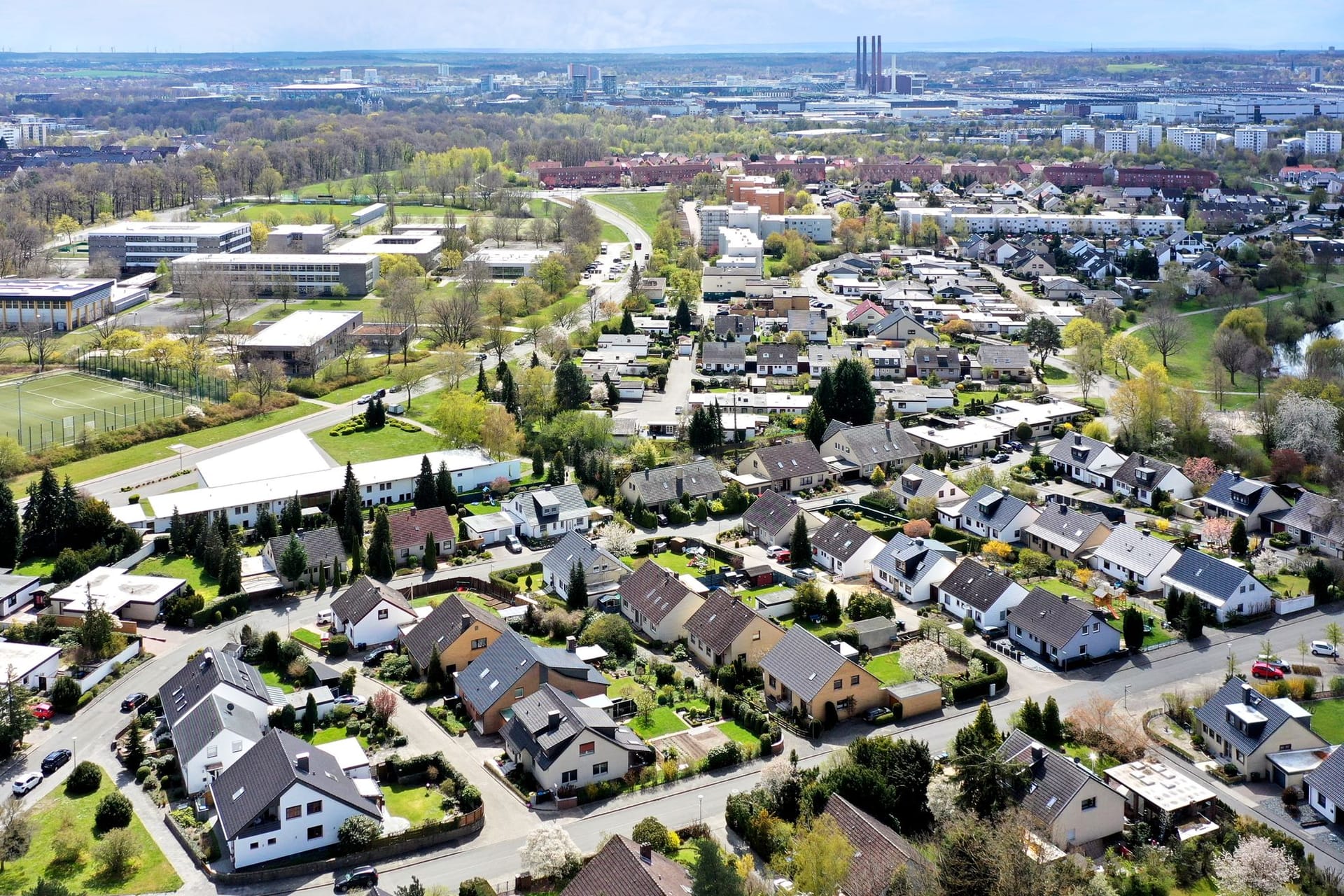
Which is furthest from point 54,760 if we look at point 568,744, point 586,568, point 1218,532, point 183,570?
point 1218,532

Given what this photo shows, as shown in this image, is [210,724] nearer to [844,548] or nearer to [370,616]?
[370,616]

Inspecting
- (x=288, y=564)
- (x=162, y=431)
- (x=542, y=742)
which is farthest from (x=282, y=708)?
(x=162, y=431)

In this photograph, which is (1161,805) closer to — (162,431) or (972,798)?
(972,798)

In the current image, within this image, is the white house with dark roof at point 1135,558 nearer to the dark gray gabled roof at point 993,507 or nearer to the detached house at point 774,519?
the dark gray gabled roof at point 993,507

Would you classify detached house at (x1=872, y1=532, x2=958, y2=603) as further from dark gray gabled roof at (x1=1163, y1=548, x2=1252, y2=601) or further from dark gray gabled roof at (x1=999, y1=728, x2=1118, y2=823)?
dark gray gabled roof at (x1=999, y1=728, x2=1118, y2=823)

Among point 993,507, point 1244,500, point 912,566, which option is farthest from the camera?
point 1244,500

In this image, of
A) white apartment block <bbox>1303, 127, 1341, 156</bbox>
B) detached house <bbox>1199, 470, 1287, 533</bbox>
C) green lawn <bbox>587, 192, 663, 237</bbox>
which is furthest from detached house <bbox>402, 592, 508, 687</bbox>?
white apartment block <bbox>1303, 127, 1341, 156</bbox>
